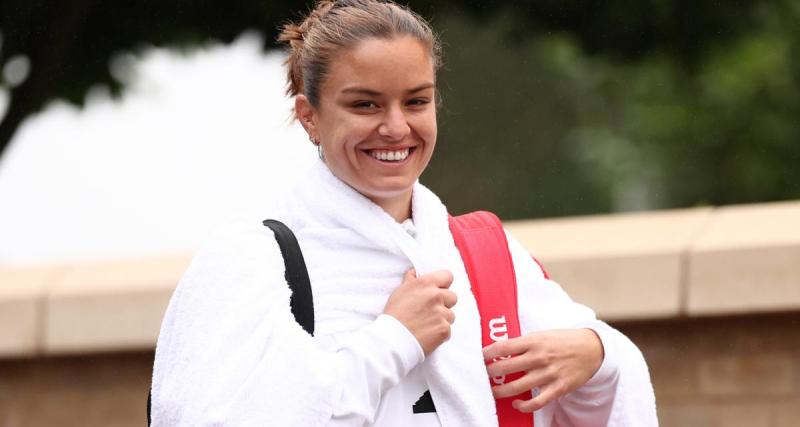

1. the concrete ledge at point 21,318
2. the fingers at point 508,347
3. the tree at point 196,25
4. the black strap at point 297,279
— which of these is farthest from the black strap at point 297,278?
the tree at point 196,25

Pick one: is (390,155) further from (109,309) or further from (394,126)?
(109,309)

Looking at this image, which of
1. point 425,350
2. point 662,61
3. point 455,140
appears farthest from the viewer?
point 455,140

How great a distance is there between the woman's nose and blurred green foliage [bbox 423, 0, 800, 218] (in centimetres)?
656

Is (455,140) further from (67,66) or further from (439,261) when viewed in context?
(439,261)

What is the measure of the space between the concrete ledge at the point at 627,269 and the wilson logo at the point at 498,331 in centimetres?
286

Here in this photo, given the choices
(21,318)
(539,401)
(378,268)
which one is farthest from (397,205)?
(21,318)

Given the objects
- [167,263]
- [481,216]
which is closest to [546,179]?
[167,263]

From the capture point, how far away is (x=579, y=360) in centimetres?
343

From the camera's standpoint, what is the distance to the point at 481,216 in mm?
3625

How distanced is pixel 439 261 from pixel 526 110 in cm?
2302

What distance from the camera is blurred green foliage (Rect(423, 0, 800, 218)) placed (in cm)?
1680

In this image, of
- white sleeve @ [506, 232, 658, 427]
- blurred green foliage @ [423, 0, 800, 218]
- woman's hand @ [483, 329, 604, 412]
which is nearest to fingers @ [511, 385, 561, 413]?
woman's hand @ [483, 329, 604, 412]

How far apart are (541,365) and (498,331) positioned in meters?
0.12

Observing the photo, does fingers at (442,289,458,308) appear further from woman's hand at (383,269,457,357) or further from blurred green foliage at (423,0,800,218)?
blurred green foliage at (423,0,800,218)
